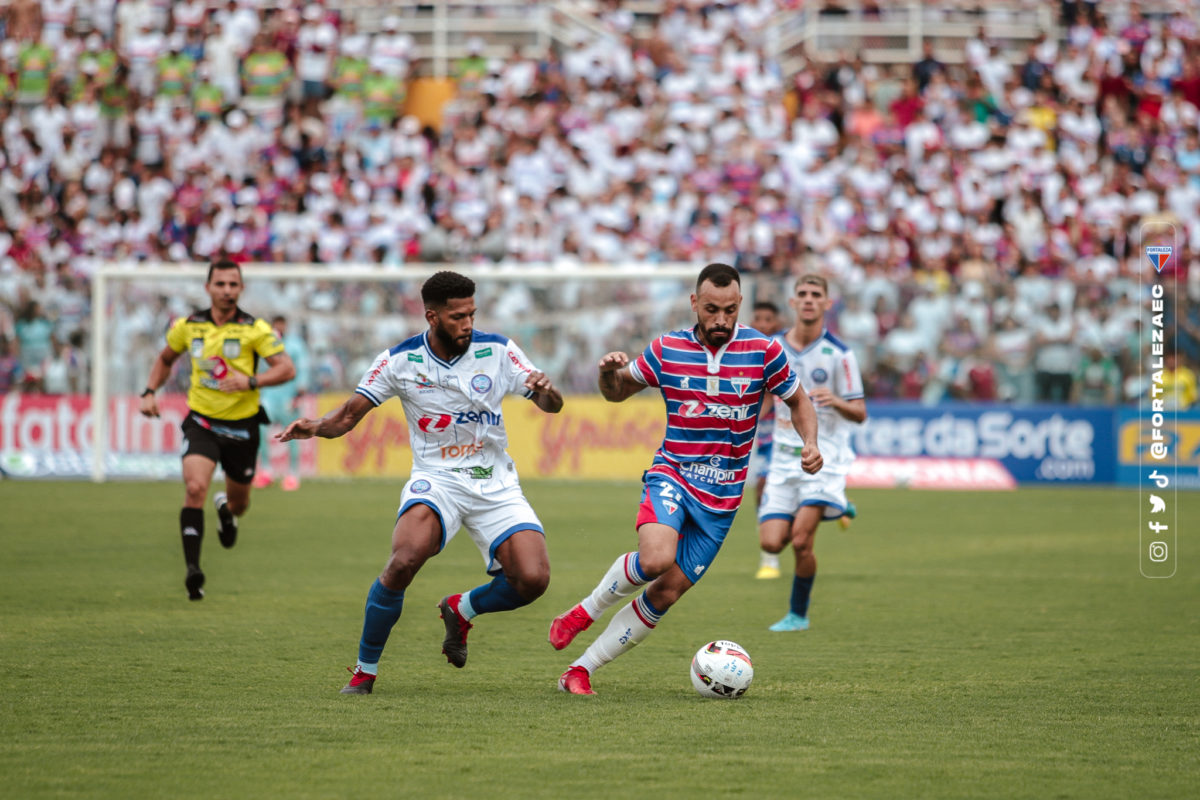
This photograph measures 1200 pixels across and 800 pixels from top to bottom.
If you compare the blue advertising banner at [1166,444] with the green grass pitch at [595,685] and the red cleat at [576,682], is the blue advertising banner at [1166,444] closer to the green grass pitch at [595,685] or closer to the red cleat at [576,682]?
the green grass pitch at [595,685]

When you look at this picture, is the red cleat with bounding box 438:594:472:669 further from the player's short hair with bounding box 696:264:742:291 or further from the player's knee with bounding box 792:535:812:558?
the player's knee with bounding box 792:535:812:558

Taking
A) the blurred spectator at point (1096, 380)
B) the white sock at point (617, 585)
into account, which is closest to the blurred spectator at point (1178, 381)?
the blurred spectator at point (1096, 380)

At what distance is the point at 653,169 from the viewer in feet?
81.1

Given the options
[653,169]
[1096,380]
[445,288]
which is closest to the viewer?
[445,288]

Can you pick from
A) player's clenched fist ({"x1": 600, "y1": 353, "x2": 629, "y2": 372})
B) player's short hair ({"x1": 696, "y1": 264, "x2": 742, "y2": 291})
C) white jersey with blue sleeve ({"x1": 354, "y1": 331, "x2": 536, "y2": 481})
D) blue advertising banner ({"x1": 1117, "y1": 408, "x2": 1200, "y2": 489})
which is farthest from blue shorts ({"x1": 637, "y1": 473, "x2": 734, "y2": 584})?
blue advertising banner ({"x1": 1117, "y1": 408, "x2": 1200, "y2": 489})

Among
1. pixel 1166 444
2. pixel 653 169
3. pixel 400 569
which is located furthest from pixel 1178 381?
Result: pixel 400 569

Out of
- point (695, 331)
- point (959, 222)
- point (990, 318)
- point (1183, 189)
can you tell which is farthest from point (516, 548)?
point (1183, 189)

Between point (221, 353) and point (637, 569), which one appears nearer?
point (637, 569)

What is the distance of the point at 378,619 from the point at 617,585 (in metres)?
1.15

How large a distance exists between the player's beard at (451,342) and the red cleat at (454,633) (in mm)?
1254

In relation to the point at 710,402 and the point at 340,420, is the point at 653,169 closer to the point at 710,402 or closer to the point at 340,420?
the point at 710,402

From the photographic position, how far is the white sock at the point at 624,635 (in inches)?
291

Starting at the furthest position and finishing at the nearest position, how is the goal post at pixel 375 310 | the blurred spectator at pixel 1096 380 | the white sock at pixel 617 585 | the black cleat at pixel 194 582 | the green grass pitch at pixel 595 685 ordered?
the goal post at pixel 375 310 < the blurred spectator at pixel 1096 380 < the black cleat at pixel 194 582 < the white sock at pixel 617 585 < the green grass pitch at pixel 595 685

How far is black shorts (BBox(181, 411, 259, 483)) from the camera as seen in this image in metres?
11.0
